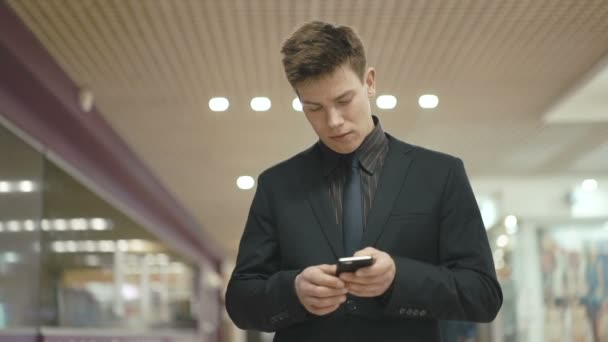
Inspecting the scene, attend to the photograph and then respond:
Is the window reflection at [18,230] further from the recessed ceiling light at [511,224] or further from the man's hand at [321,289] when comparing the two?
the recessed ceiling light at [511,224]

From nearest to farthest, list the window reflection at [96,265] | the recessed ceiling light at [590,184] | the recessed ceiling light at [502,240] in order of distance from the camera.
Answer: the window reflection at [96,265], the recessed ceiling light at [502,240], the recessed ceiling light at [590,184]

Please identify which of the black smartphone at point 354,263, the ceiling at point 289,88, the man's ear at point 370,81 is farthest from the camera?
the ceiling at point 289,88

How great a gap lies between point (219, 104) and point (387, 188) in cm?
617

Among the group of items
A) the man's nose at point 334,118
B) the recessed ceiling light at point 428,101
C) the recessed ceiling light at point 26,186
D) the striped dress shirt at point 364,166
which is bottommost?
the striped dress shirt at point 364,166

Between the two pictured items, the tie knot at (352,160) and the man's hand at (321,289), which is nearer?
the man's hand at (321,289)

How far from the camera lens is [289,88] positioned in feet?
23.0

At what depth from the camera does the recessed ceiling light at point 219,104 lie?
7386 millimetres

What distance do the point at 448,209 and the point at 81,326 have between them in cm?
651

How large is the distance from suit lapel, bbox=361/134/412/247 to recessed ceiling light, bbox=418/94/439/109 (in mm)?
5916

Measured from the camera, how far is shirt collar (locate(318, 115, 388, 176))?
1524 millimetres

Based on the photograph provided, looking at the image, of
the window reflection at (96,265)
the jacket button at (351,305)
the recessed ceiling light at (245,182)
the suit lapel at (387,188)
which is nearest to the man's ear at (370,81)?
the suit lapel at (387,188)

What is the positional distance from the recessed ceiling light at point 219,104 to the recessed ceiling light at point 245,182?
9.94ft

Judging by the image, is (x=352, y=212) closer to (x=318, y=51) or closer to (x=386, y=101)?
(x=318, y=51)

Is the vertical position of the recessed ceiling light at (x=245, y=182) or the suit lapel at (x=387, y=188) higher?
the recessed ceiling light at (x=245, y=182)
